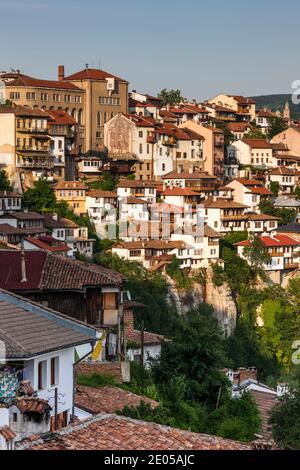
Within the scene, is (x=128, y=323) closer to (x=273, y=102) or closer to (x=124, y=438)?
(x=124, y=438)

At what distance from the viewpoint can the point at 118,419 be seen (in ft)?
37.0

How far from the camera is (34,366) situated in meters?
11.9

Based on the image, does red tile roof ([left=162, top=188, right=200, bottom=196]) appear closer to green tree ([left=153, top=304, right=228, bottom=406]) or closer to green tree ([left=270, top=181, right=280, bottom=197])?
green tree ([left=270, top=181, right=280, bottom=197])

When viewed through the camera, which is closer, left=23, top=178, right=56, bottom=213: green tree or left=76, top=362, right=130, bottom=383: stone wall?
left=76, top=362, right=130, bottom=383: stone wall

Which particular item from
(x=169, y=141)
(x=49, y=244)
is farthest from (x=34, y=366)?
(x=169, y=141)

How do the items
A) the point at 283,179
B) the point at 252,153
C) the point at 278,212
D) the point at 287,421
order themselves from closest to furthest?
the point at 287,421 < the point at 278,212 < the point at 283,179 < the point at 252,153

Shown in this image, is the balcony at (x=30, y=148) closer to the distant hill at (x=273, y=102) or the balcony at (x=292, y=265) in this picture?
the balcony at (x=292, y=265)

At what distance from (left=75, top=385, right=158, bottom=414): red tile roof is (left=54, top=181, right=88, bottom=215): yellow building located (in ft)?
111

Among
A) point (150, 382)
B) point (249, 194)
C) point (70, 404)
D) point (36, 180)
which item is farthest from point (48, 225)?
point (70, 404)

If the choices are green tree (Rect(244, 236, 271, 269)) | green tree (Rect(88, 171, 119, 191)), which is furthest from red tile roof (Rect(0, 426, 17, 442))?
green tree (Rect(88, 171, 119, 191))

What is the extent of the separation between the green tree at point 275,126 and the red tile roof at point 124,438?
214ft

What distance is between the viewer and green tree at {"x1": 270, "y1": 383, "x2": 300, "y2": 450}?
12789 millimetres

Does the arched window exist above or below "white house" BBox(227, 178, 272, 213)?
above

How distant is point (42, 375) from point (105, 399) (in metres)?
3.48
